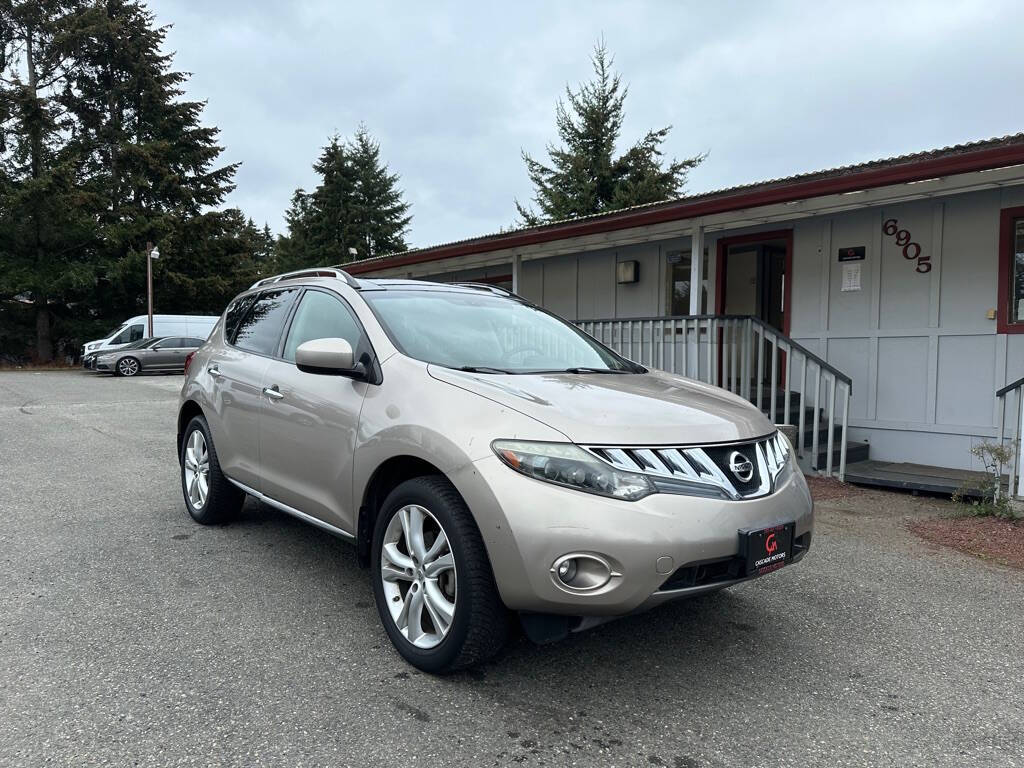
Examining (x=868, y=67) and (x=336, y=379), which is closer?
(x=336, y=379)

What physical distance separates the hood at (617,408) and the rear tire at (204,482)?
2334 mm

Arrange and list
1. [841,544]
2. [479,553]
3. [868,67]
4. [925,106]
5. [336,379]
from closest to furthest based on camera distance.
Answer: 1. [479,553]
2. [336,379]
3. [841,544]
4. [868,67]
5. [925,106]

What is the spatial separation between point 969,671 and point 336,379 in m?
3.02

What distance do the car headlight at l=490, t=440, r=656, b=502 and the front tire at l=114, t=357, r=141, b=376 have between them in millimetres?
23524

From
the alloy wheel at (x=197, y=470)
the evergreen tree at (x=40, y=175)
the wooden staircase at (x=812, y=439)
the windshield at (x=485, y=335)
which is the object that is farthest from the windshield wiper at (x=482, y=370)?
the evergreen tree at (x=40, y=175)

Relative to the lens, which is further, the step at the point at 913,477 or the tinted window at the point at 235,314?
the step at the point at 913,477

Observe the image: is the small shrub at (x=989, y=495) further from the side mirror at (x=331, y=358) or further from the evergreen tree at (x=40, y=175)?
the evergreen tree at (x=40, y=175)

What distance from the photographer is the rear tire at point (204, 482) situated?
468cm

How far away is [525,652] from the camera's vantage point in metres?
3.06

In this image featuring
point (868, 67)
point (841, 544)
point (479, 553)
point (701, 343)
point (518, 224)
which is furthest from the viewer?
point (518, 224)

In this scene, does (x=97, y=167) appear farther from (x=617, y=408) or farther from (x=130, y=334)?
(x=617, y=408)

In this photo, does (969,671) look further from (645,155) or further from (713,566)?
(645,155)

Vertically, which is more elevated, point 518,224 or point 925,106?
point 925,106

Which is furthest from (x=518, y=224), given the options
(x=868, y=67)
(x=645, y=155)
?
(x=868, y=67)
